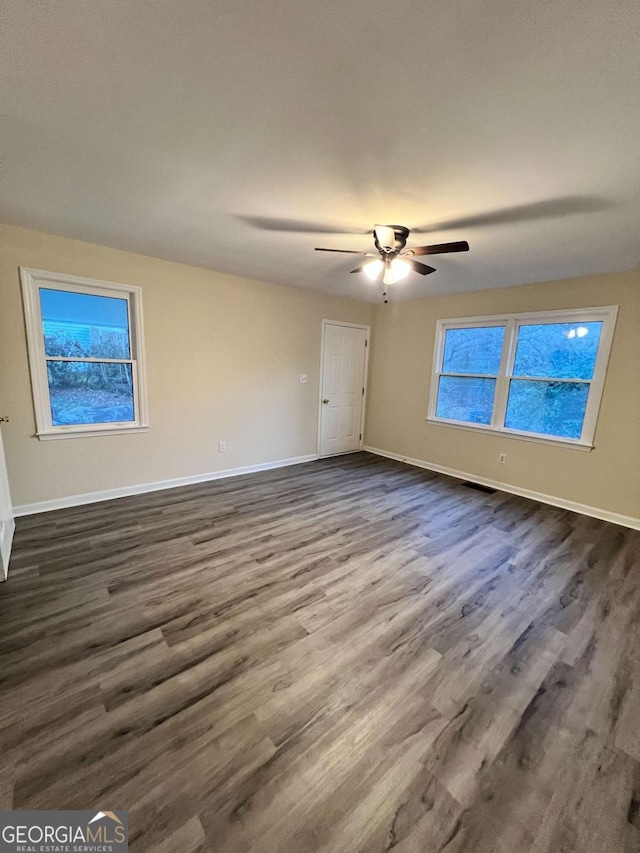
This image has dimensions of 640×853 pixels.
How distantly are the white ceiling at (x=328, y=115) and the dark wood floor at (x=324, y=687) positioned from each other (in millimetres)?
2497

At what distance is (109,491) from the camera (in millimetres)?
3496

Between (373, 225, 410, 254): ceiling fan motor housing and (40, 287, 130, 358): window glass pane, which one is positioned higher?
(373, 225, 410, 254): ceiling fan motor housing

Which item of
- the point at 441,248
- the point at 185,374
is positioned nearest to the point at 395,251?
the point at 441,248

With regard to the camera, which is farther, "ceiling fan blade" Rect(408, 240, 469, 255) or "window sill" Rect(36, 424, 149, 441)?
"window sill" Rect(36, 424, 149, 441)

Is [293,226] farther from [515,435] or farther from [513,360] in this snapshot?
[515,435]

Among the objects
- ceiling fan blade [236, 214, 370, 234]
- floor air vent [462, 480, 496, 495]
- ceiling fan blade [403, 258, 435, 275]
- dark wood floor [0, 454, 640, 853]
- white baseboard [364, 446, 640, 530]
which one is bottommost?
dark wood floor [0, 454, 640, 853]

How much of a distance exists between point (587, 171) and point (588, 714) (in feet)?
8.54

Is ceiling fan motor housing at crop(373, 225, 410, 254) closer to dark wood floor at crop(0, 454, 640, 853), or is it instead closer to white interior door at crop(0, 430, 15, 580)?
dark wood floor at crop(0, 454, 640, 853)

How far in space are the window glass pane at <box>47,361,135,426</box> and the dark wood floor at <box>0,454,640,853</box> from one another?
1018 mm

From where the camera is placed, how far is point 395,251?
96.9 inches

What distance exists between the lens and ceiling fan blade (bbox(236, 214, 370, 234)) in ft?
7.88

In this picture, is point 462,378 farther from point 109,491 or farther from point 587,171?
point 109,491

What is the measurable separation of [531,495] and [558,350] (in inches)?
66.5

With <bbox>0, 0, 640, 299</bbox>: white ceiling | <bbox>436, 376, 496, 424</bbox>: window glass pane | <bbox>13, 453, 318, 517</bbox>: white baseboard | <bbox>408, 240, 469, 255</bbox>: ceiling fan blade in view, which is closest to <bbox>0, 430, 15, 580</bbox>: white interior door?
<bbox>13, 453, 318, 517</bbox>: white baseboard
